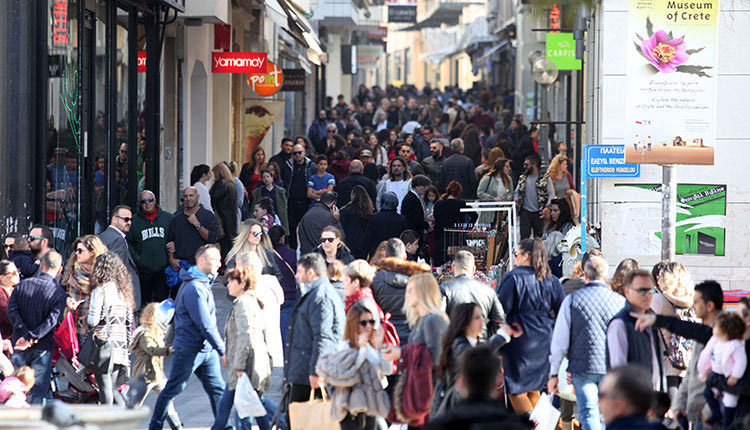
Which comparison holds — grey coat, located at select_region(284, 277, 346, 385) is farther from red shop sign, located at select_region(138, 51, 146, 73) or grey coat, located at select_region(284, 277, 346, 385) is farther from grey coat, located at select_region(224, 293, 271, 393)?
red shop sign, located at select_region(138, 51, 146, 73)

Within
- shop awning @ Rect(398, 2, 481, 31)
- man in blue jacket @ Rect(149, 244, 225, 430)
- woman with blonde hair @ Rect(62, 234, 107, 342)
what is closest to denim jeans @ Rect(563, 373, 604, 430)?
man in blue jacket @ Rect(149, 244, 225, 430)

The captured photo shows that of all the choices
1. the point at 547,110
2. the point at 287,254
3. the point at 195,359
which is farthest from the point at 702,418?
the point at 547,110

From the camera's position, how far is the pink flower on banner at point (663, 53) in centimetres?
974

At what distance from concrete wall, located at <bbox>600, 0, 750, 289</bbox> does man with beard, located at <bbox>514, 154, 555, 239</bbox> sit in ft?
12.8

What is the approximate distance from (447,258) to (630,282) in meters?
7.16

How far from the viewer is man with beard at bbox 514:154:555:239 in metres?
16.7

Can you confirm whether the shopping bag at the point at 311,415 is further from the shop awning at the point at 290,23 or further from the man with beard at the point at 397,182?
the shop awning at the point at 290,23

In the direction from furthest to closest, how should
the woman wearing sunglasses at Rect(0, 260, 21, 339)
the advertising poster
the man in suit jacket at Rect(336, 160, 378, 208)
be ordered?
1. the advertising poster
2. the man in suit jacket at Rect(336, 160, 378, 208)
3. the woman wearing sunglasses at Rect(0, 260, 21, 339)

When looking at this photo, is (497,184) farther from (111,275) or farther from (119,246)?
(111,275)

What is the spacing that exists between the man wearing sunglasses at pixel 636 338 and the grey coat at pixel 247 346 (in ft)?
8.78

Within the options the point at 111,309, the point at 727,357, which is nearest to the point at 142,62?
the point at 111,309

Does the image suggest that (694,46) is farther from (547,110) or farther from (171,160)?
(547,110)

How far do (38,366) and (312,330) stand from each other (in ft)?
8.28

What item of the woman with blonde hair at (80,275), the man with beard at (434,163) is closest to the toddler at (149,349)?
the woman with blonde hair at (80,275)
